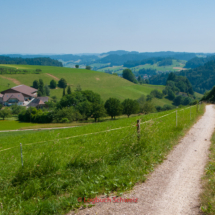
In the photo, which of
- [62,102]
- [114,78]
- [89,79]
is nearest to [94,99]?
[62,102]

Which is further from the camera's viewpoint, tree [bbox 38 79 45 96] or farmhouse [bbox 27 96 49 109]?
tree [bbox 38 79 45 96]

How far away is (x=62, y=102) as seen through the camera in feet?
291

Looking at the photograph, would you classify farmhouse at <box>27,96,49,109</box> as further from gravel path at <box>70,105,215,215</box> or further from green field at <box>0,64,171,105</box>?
gravel path at <box>70,105,215,215</box>

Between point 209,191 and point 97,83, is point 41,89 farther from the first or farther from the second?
point 209,191

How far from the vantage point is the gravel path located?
5.65 metres

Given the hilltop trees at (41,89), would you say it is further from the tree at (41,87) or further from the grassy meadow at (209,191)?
the grassy meadow at (209,191)

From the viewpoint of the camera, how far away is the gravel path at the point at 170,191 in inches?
222

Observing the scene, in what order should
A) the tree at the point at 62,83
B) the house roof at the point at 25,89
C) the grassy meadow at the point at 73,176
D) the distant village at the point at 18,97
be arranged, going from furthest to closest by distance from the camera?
the tree at the point at 62,83, the house roof at the point at 25,89, the distant village at the point at 18,97, the grassy meadow at the point at 73,176

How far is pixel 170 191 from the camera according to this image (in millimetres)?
6668

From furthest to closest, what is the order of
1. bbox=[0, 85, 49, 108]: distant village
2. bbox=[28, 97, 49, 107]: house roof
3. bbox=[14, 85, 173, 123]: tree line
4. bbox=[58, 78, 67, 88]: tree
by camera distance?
1. bbox=[58, 78, 67, 88]: tree
2. bbox=[0, 85, 49, 108]: distant village
3. bbox=[28, 97, 49, 107]: house roof
4. bbox=[14, 85, 173, 123]: tree line

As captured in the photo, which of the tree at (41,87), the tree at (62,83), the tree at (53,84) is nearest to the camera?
the tree at (41,87)

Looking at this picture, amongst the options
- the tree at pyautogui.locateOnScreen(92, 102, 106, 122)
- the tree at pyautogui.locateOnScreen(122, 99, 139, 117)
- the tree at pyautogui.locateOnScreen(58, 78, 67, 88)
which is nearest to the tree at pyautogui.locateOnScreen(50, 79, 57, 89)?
the tree at pyautogui.locateOnScreen(58, 78, 67, 88)

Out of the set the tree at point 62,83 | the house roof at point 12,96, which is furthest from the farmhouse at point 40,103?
the tree at point 62,83

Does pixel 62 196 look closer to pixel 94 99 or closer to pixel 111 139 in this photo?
pixel 111 139
